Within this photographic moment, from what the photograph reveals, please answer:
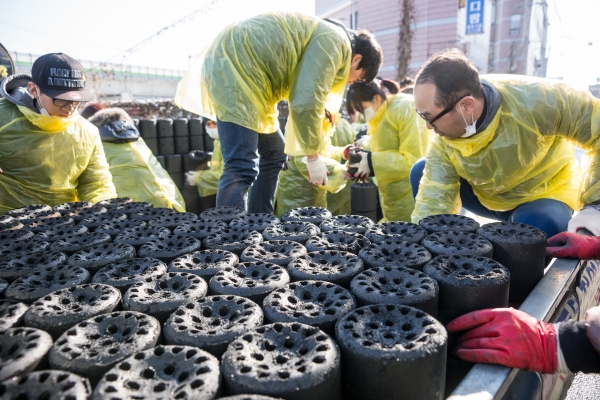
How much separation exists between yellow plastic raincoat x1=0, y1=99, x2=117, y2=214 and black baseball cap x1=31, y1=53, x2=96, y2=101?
6.6 inches

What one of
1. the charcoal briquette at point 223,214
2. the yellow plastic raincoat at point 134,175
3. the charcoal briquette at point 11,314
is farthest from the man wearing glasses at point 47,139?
the charcoal briquette at point 11,314

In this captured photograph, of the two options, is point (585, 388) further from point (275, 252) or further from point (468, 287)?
point (275, 252)

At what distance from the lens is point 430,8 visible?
21016 millimetres

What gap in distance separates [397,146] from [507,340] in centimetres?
A: 276

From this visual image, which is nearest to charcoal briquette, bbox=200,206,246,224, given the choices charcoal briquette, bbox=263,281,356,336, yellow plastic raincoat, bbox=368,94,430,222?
charcoal briquette, bbox=263,281,356,336

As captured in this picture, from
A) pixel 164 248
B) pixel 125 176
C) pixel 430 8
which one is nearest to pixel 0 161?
pixel 125 176

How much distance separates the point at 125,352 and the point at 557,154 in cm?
234

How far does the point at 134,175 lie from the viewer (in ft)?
11.5

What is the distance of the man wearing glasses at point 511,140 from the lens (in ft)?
6.40

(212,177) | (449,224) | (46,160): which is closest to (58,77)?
(46,160)

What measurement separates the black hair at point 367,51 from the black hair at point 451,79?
85 cm

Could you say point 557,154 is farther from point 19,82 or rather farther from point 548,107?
point 19,82

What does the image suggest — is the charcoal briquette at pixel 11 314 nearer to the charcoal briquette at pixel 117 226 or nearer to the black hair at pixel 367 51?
the charcoal briquette at pixel 117 226

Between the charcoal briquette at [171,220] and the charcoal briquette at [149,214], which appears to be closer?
the charcoal briquette at [171,220]
